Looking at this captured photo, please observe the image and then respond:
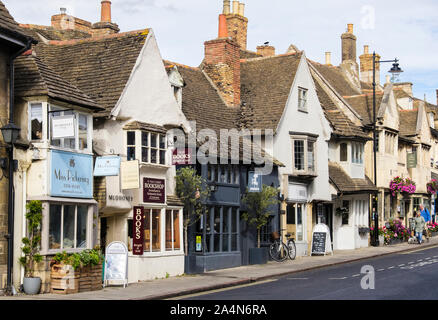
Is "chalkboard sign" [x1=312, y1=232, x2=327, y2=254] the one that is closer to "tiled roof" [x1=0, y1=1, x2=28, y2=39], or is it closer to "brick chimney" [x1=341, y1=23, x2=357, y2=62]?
"tiled roof" [x1=0, y1=1, x2=28, y2=39]

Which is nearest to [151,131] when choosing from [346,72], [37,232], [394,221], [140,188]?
[140,188]

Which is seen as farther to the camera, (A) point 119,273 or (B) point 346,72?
(B) point 346,72

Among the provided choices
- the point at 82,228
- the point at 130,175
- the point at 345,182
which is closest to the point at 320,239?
the point at 345,182

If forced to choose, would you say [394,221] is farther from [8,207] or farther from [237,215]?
[8,207]

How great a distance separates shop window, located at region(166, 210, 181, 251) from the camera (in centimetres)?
2420

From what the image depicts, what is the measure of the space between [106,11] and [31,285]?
1489 cm

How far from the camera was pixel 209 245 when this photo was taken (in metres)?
26.5

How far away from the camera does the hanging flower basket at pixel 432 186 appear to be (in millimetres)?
50609

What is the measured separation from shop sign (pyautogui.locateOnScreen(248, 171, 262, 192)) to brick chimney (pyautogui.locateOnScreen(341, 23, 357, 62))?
29846mm

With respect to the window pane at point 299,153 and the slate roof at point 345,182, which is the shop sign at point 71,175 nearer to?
the window pane at point 299,153

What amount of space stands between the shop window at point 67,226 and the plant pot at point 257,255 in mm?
10162

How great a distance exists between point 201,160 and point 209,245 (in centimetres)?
325

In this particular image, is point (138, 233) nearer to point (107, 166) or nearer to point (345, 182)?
point (107, 166)
